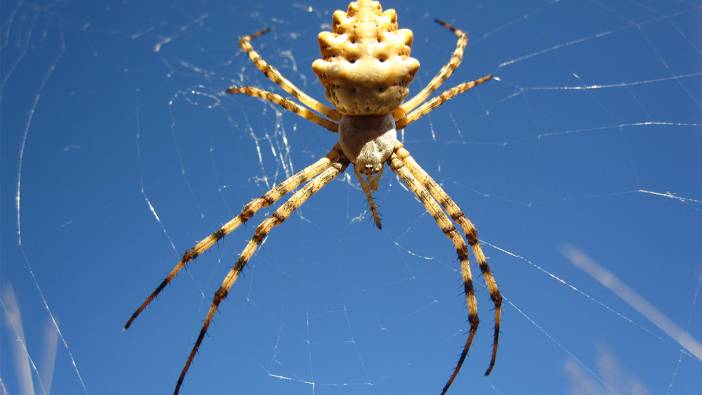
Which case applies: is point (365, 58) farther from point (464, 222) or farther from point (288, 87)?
point (464, 222)

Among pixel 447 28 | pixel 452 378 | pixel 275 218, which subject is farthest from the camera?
pixel 447 28

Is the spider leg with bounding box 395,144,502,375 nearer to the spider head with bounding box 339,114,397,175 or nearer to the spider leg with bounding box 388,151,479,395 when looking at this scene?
the spider leg with bounding box 388,151,479,395

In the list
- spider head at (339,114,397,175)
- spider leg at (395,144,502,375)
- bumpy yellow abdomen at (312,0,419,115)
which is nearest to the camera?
bumpy yellow abdomen at (312,0,419,115)

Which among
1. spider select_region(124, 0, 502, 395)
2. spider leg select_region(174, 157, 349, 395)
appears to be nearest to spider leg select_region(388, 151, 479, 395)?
spider select_region(124, 0, 502, 395)

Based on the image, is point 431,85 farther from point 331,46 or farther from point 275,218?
point 275,218

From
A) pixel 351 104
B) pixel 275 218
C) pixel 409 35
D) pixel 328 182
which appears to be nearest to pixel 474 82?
pixel 409 35

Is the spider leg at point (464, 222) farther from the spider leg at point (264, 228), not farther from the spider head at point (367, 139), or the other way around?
the spider leg at point (264, 228)
